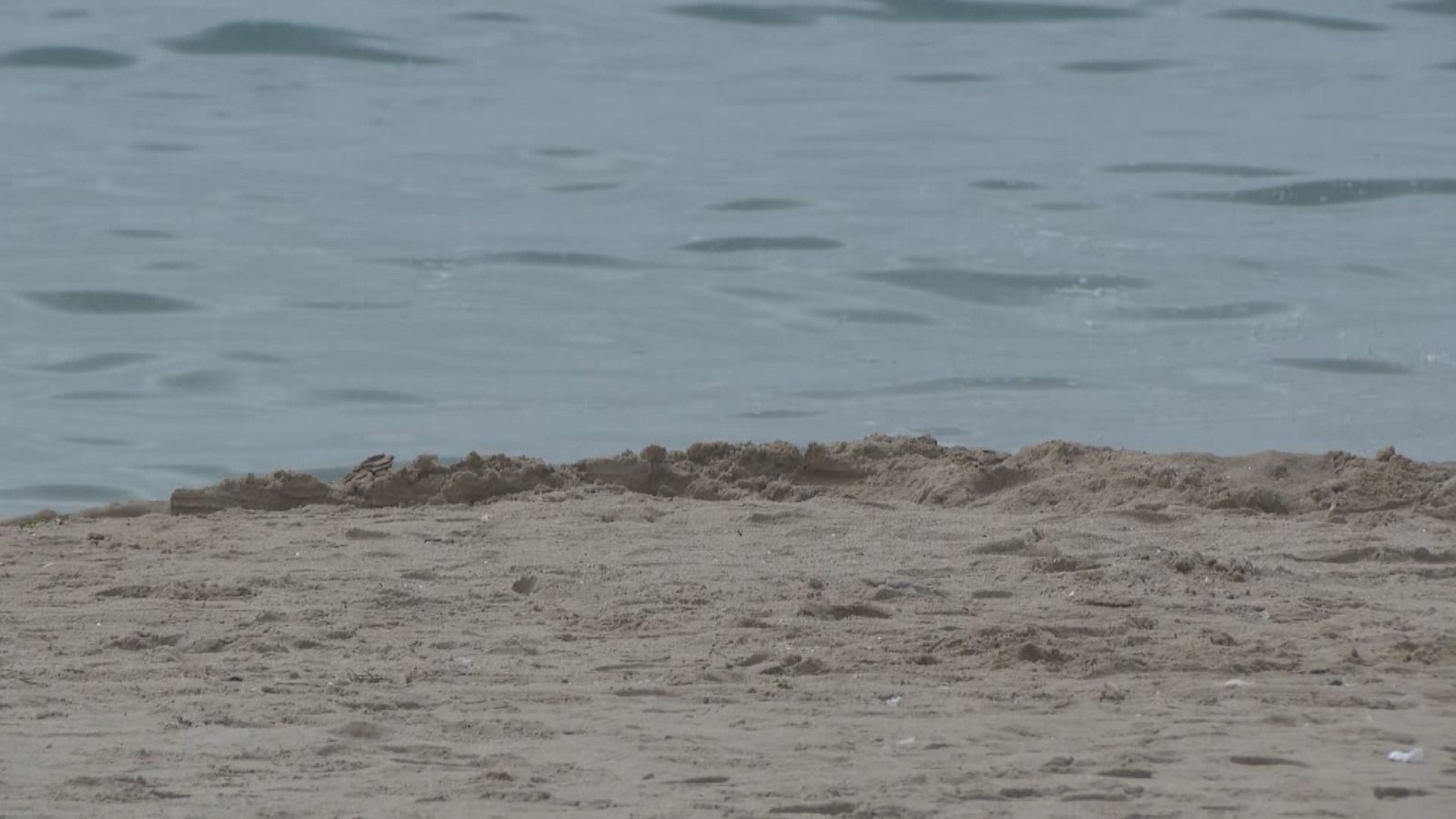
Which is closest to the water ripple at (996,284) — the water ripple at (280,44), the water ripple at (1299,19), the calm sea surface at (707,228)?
the calm sea surface at (707,228)

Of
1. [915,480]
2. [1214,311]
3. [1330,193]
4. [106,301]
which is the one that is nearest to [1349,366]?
[1214,311]

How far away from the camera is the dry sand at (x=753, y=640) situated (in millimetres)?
3414

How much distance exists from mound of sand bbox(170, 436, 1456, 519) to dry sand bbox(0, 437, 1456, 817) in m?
0.01

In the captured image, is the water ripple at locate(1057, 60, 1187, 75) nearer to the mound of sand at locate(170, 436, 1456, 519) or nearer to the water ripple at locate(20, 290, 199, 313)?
the water ripple at locate(20, 290, 199, 313)

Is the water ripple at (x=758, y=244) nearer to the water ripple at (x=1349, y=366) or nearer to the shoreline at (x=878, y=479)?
the water ripple at (x=1349, y=366)

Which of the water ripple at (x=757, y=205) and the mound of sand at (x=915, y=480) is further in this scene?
the water ripple at (x=757, y=205)

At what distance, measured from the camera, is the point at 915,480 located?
6.22 metres

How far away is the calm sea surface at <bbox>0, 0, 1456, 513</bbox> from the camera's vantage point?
8.70 m

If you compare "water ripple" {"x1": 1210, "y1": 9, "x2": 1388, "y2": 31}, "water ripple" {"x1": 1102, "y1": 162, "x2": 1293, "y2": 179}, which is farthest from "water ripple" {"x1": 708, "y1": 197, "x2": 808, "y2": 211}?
"water ripple" {"x1": 1210, "y1": 9, "x2": 1388, "y2": 31}

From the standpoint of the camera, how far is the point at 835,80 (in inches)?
701

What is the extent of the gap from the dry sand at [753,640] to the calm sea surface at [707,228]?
1.96 m

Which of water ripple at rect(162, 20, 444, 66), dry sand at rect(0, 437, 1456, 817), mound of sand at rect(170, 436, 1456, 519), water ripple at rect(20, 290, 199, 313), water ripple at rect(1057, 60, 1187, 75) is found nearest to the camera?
dry sand at rect(0, 437, 1456, 817)

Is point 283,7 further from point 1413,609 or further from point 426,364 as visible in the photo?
point 1413,609

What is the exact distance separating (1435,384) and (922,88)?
912 centimetres
